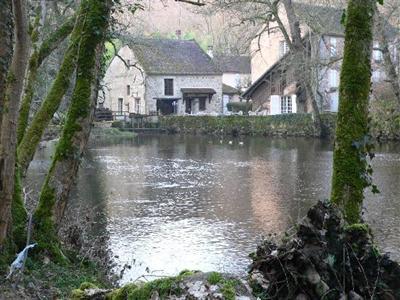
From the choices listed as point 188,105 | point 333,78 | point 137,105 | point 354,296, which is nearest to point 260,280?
point 354,296

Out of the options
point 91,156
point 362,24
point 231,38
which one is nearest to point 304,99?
point 231,38

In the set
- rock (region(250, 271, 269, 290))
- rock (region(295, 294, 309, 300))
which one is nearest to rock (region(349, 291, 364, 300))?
rock (region(295, 294, 309, 300))

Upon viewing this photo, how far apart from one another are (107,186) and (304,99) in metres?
33.8

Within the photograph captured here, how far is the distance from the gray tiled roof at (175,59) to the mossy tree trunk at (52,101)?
5274cm

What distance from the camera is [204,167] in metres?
25.8

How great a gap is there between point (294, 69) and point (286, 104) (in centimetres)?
1222

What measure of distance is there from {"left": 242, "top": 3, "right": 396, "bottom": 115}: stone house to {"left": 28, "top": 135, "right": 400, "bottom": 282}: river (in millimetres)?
9838

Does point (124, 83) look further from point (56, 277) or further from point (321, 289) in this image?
point (321, 289)

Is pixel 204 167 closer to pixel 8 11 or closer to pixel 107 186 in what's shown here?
pixel 107 186

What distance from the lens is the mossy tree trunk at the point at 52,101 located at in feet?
26.6

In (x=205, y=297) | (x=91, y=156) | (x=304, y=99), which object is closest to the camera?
(x=205, y=297)

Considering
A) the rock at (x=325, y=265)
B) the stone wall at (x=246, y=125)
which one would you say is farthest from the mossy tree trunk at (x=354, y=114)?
the stone wall at (x=246, y=125)

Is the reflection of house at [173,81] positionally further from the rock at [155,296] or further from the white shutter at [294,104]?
the rock at [155,296]

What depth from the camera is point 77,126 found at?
7.16 meters
